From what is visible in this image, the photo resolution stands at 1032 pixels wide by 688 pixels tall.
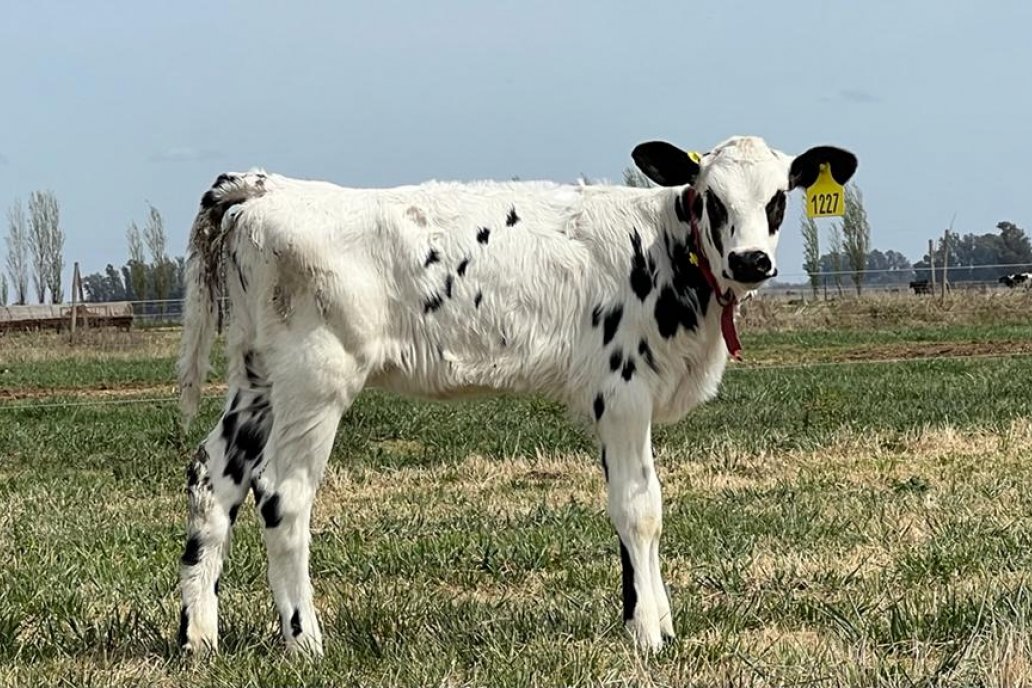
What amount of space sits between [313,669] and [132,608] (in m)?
1.73

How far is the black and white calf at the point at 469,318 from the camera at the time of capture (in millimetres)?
5719

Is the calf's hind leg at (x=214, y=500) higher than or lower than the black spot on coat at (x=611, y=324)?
lower

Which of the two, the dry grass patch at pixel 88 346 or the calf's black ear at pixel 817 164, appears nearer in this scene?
the calf's black ear at pixel 817 164

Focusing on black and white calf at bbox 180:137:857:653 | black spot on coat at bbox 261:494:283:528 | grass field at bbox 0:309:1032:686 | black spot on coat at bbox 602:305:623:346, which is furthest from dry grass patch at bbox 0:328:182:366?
black spot on coat at bbox 602:305:623:346

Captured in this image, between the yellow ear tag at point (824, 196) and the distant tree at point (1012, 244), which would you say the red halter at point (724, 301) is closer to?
the yellow ear tag at point (824, 196)

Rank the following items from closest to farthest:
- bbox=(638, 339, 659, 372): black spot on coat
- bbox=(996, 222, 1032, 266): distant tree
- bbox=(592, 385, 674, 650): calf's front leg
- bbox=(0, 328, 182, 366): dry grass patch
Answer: bbox=(592, 385, 674, 650): calf's front leg, bbox=(638, 339, 659, 372): black spot on coat, bbox=(0, 328, 182, 366): dry grass patch, bbox=(996, 222, 1032, 266): distant tree

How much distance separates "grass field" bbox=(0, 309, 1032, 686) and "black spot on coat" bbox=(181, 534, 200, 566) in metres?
0.40

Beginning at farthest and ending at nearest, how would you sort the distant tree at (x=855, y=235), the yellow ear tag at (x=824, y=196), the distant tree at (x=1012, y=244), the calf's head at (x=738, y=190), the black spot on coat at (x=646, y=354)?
the distant tree at (x=1012, y=244), the distant tree at (x=855, y=235), the yellow ear tag at (x=824, y=196), the black spot on coat at (x=646, y=354), the calf's head at (x=738, y=190)

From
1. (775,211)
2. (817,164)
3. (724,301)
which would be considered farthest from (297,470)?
(817,164)

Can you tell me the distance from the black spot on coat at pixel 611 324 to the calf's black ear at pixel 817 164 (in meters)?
1.03

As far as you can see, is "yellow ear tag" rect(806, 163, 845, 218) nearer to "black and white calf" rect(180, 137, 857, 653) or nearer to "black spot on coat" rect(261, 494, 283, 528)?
"black and white calf" rect(180, 137, 857, 653)

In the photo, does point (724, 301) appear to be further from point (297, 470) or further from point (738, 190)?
point (297, 470)

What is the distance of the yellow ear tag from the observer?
20.8 feet

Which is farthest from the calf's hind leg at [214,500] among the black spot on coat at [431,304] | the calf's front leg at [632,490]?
the calf's front leg at [632,490]
